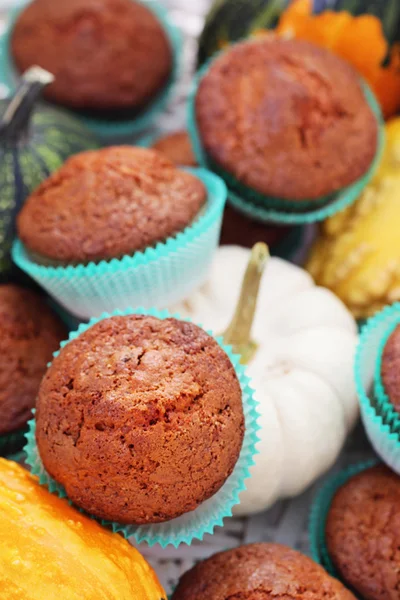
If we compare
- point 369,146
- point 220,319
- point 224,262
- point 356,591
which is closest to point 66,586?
point 356,591

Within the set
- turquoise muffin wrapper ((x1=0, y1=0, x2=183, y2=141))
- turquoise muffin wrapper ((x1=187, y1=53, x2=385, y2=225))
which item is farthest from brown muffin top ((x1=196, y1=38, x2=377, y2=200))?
turquoise muffin wrapper ((x1=0, y1=0, x2=183, y2=141))

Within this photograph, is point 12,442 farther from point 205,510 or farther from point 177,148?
point 177,148

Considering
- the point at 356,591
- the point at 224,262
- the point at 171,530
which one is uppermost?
the point at 224,262

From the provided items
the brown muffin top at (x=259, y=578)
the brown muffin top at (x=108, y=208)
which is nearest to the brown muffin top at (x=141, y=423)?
the brown muffin top at (x=259, y=578)

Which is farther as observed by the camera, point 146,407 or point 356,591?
point 356,591

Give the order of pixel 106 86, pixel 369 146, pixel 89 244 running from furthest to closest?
1. pixel 106 86
2. pixel 369 146
3. pixel 89 244

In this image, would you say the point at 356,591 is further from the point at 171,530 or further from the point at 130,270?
the point at 130,270

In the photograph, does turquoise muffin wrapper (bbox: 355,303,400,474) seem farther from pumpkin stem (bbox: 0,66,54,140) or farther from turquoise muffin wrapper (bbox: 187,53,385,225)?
pumpkin stem (bbox: 0,66,54,140)
